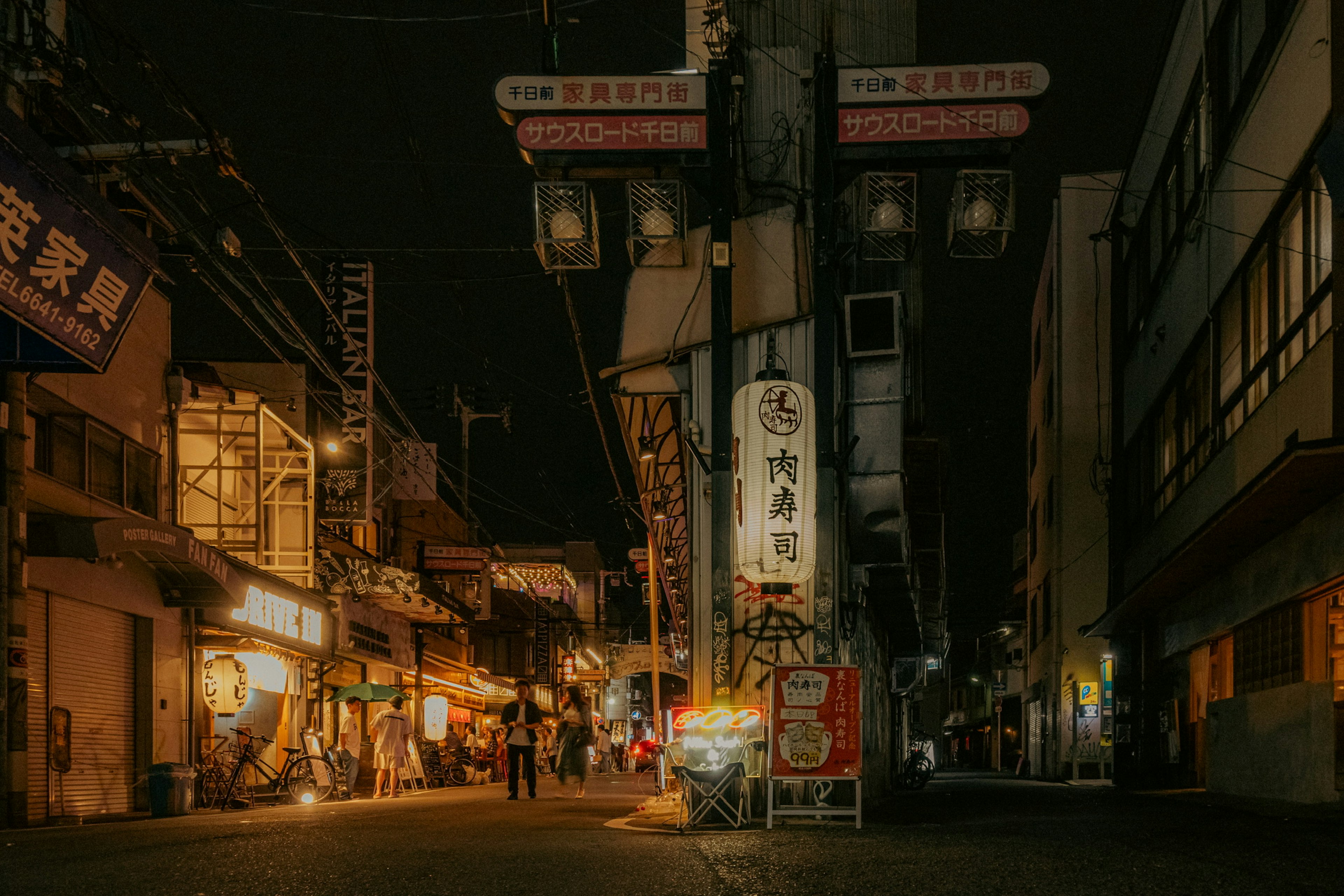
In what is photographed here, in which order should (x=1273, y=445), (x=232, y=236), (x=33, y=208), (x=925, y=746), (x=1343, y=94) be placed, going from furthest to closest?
(x=925, y=746) → (x=232, y=236) → (x=1273, y=445) → (x=1343, y=94) → (x=33, y=208)

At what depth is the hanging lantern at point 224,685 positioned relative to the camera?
19938 mm

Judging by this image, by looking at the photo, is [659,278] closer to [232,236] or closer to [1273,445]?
[232,236]

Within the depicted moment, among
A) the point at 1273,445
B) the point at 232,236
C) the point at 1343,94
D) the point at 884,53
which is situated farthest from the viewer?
the point at 884,53

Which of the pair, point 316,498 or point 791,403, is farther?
point 316,498

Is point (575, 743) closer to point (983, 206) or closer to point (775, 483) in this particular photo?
point (775, 483)

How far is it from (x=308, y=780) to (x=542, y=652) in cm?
3399

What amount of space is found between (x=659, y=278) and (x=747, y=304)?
159cm

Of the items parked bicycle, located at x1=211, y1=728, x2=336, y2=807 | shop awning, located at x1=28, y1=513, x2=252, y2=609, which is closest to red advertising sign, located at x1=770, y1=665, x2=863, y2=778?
Result: shop awning, located at x1=28, y1=513, x2=252, y2=609

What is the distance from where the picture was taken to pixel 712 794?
10938 mm


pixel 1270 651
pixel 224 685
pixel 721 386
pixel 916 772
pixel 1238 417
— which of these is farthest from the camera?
pixel 916 772

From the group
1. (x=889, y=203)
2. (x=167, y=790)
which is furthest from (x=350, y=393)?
(x=889, y=203)

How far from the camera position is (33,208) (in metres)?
10.0

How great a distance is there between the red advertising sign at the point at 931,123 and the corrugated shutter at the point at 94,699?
11.4 metres

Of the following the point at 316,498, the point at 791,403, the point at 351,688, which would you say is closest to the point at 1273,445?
the point at 791,403
